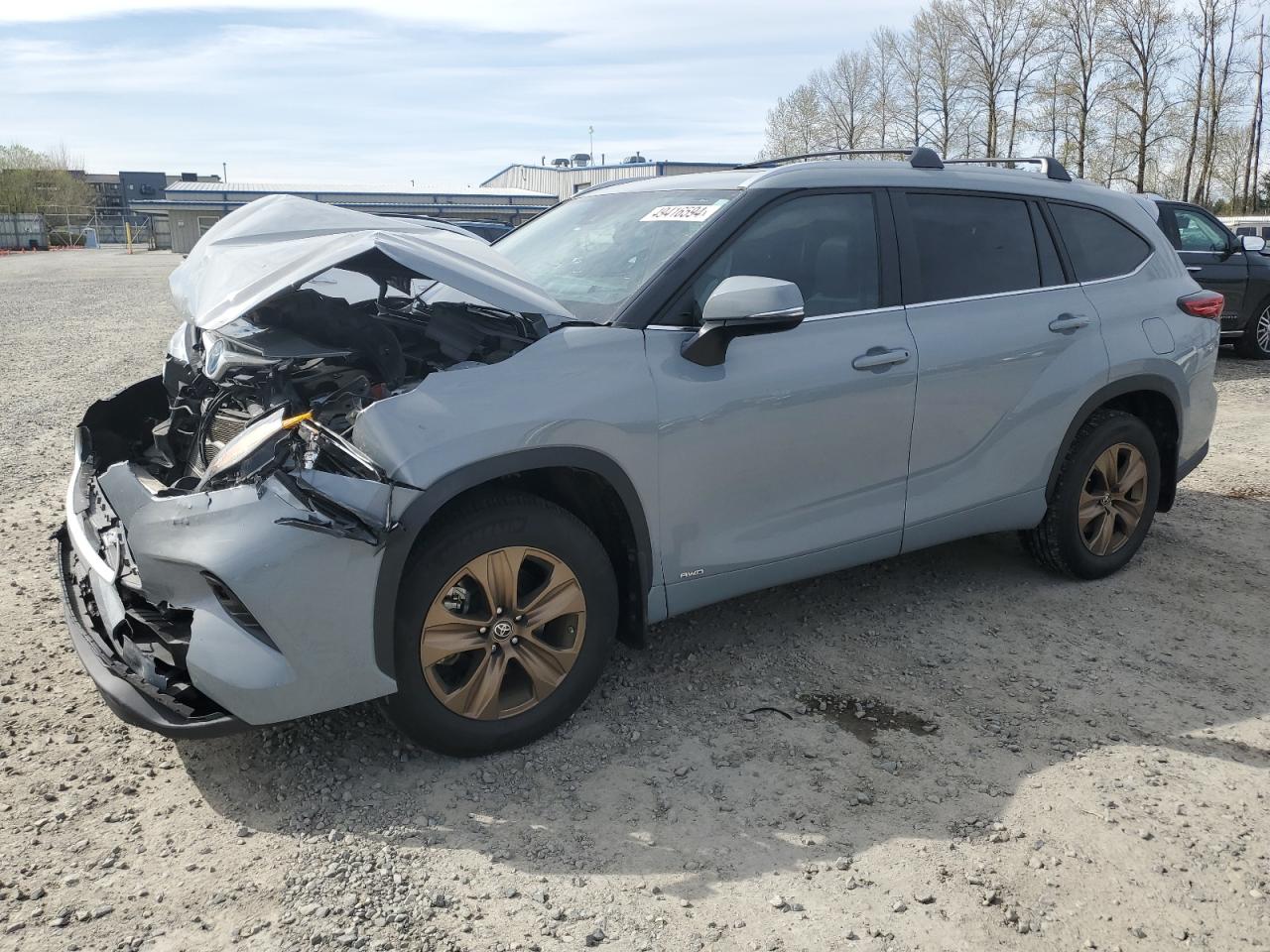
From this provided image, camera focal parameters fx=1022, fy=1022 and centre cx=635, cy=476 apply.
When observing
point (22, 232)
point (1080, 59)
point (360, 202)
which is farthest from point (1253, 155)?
point (22, 232)

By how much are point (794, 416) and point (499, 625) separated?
1.26 m

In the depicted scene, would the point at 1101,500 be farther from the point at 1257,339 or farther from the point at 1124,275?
the point at 1257,339

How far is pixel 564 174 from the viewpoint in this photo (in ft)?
194

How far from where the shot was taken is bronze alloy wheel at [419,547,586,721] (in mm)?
3039

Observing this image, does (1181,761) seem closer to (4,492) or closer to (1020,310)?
(1020,310)

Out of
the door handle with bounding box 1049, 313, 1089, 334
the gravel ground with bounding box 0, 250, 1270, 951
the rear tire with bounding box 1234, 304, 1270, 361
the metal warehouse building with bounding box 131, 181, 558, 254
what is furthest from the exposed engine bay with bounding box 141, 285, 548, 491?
the metal warehouse building with bounding box 131, 181, 558, 254

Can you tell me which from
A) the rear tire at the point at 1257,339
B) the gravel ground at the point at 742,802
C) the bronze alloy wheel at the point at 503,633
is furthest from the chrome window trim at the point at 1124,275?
the rear tire at the point at 1257,339

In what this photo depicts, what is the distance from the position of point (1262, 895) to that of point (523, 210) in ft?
175

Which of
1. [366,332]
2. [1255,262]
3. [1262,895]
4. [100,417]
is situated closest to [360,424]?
[366,332]

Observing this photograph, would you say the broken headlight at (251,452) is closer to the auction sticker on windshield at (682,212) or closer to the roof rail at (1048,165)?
the auction sticker on windshield at (682,212)

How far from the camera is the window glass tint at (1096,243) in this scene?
460 cm

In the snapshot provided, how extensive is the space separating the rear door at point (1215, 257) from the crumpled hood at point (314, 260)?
1035 centimetres

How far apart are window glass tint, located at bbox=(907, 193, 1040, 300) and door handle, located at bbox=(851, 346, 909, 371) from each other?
333 millimetres

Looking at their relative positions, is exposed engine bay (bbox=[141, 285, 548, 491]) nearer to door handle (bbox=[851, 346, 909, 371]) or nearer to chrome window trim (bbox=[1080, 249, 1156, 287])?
door handle (bbox=[851, 346, 909, 371])
